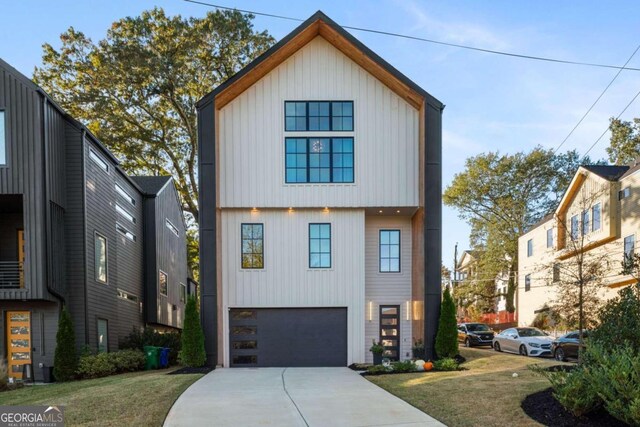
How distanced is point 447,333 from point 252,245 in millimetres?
6824

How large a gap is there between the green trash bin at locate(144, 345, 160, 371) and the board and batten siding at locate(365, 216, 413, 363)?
7430mm

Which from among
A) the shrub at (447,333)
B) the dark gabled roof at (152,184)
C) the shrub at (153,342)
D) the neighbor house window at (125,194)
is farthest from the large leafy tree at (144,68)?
the shrub at (447,333)

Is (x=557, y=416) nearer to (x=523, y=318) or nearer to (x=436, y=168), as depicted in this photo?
(x=436, y=168)

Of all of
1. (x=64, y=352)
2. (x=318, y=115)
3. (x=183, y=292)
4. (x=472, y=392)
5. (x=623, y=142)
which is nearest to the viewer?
(x=472, y=392)

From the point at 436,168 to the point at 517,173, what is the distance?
97.1 feet

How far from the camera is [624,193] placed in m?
25.4

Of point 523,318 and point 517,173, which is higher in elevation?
point 517,173

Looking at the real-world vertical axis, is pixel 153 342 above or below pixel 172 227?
below

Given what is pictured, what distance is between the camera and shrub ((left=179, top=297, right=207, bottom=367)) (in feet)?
50.5

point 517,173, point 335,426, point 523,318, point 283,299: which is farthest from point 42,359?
point 517,173

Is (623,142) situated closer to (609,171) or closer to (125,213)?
(609,171)

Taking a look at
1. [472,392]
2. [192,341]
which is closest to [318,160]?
[192,341]

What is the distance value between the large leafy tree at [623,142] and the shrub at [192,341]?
3705 centimetres

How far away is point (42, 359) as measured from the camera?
15.1m
